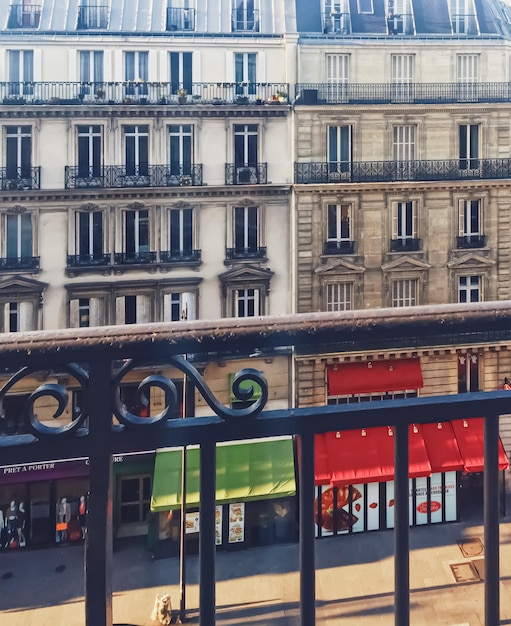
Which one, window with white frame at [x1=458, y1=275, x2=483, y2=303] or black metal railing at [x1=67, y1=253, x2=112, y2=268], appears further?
window with white frame at [x1=458, y1=275, x2=483, y2=303]

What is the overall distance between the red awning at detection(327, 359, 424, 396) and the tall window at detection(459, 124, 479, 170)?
7349 mm

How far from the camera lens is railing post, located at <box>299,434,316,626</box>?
228 cm

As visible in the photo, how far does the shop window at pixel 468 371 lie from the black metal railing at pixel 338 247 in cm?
546

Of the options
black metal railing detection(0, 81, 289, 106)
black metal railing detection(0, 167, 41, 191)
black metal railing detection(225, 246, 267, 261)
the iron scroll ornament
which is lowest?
the iron scroll ornament

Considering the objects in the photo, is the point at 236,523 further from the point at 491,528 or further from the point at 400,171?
the point at 491,528

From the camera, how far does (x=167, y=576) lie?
18375 millimetres

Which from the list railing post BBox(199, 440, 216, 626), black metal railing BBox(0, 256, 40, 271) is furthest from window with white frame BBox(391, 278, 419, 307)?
railing post BBox(199, 440, 216, 626)

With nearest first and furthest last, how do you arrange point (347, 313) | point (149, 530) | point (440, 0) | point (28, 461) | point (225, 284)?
point (28, 461) → point (347, 313) → point (149, 530) → point (225, 284) → point (440, 0)

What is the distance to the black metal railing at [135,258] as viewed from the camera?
824 inches

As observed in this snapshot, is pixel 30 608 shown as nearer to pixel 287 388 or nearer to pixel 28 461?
pixel 287 388

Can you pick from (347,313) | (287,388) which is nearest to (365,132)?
(287,388)

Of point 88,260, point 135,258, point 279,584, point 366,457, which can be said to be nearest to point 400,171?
point 135,258

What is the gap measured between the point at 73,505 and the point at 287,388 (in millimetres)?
7912

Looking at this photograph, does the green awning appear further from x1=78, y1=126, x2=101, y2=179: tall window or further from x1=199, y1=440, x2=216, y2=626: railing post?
x1=199, y1=440, x2=216, y2=626: railing post
